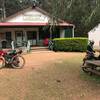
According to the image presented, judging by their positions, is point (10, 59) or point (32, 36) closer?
point (10, 59)

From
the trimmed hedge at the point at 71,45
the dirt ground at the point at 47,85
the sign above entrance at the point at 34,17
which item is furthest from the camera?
the sign above entrance at the point at 34,17

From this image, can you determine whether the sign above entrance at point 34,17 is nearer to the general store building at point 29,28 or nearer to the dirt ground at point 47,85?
the general store building at point 29,28

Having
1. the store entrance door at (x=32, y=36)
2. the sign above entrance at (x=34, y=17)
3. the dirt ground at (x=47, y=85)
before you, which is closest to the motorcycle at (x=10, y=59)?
the dirt ground at (x=47, y=85)

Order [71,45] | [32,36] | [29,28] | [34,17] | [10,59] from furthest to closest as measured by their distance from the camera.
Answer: [32,36]
[29,28]
[34,17]
[71,45]
[10,59]

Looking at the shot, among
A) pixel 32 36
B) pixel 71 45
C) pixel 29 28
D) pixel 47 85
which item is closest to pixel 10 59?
pixel 47 85

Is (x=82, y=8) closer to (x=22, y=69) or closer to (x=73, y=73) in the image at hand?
(x=73, y=73)

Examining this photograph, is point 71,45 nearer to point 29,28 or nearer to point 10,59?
point 29,28

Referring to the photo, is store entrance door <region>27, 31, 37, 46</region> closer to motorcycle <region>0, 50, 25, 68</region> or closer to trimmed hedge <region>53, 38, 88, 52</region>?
trimmed hedge <region>53, 38, 88, 52</region>

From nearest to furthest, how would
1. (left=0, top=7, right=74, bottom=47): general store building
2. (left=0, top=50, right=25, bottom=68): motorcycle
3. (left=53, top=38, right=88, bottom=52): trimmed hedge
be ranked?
(left=0, top=50, right=25, bottom=68): motorcycle → (left=53, top=38, right=88, bottom=52): trimmed hedge → (left=0, top=7, right=74, bottom=47): general store building

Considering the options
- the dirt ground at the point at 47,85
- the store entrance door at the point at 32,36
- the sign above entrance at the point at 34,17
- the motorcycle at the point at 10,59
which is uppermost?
the sign above entrance at the point at 34,17

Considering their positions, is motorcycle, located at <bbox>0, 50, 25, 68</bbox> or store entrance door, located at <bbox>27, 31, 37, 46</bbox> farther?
store entrance door, located at <bbox>27, 31, 37, 46</bbox>

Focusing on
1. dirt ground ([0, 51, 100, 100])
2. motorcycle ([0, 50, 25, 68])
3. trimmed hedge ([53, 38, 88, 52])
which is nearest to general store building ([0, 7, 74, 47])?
trimmed hedge ([53, 38, 88, 52])

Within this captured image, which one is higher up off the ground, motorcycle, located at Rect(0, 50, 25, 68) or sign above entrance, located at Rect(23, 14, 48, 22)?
sign above entrance, located at Rect(23, 14, 48, 22)

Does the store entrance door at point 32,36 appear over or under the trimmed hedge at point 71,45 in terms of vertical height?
over
